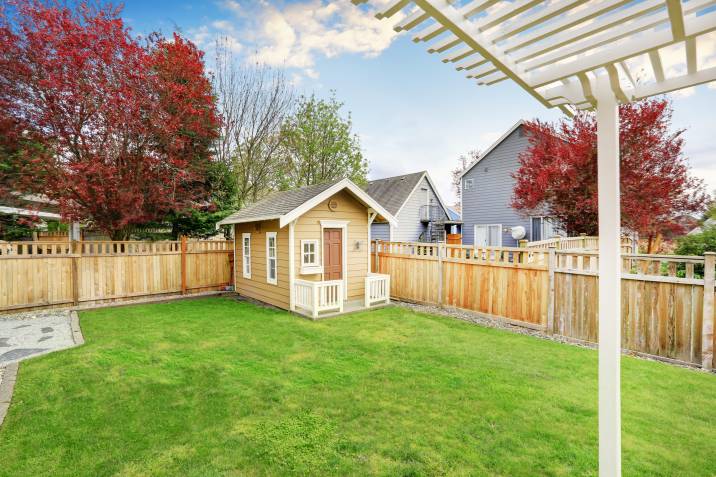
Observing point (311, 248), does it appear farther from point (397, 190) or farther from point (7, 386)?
point (397, 190)

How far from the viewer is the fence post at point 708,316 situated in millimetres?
4570

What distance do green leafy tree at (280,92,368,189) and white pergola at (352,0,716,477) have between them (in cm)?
1591

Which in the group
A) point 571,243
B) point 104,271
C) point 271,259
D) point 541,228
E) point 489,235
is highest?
point 541,228

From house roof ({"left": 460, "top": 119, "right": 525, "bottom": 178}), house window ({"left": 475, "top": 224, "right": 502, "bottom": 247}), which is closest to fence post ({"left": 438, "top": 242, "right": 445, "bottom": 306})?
house window ({"left": 475, "top": 224, "right": 502, "bottom": 247})

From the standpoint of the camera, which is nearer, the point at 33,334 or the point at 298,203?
the point at 33,334

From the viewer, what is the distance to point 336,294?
8219 mm

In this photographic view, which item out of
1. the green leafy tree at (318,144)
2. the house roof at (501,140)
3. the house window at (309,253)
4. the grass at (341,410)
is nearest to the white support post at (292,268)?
the house window at (309,253)

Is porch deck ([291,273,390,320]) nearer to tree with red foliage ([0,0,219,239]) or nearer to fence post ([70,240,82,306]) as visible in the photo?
tree with red foliage ([0,0,219,239])

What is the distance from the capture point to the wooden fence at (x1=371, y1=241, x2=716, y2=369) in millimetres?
4797

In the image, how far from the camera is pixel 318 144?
58.8 feet

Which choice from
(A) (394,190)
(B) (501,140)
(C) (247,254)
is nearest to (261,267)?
(C) (247,254)

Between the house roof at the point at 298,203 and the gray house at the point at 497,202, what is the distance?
949 cm

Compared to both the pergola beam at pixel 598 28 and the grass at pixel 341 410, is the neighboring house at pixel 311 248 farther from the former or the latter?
the pergola beam at pixel 598 28

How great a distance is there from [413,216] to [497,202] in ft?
16.3
